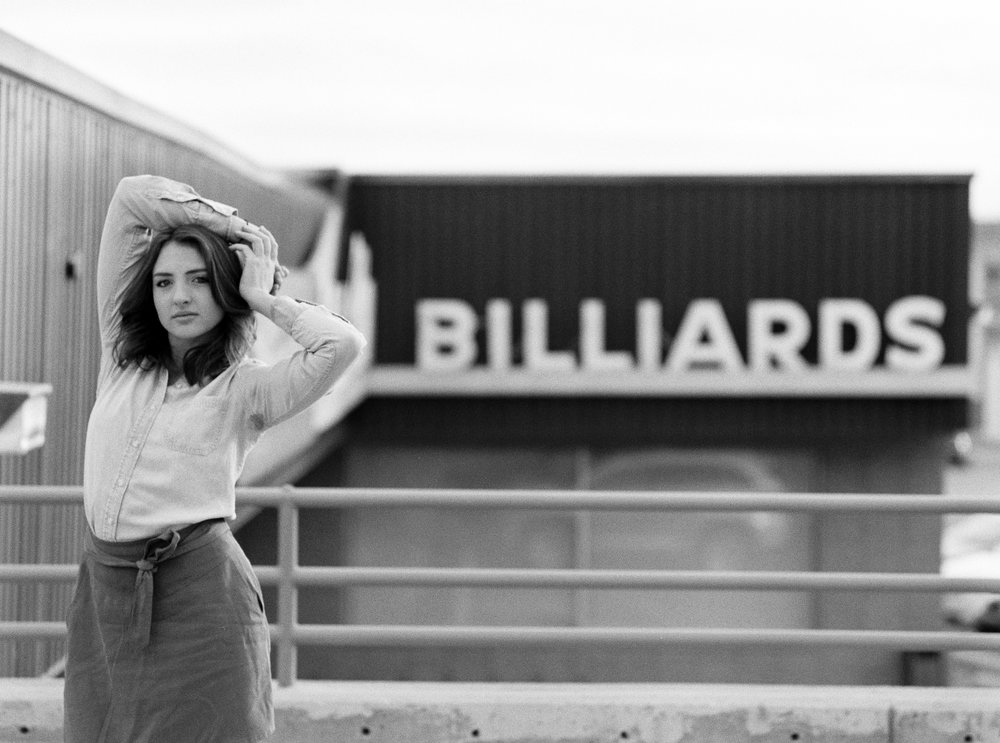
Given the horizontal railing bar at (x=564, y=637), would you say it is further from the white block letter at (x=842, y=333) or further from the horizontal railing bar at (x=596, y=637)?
the white block letter at (x=842, y=333)

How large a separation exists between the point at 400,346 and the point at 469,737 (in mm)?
15476

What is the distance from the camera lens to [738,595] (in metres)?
20.9

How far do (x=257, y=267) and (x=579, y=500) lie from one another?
2.75 metres

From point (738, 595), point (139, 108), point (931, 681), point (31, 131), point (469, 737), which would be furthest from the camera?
point (738, 595)

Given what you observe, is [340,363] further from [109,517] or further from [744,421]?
[744,421]

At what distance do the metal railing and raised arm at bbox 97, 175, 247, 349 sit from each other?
2351 millimetres

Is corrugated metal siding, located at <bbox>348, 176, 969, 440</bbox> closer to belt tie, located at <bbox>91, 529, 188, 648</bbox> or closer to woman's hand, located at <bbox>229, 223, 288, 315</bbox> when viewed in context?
woman's hand, located at <bbox>229, 223, 288, 315</bbox>

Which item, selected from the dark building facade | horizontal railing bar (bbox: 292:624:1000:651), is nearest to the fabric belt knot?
horizontal railing bar (bbox: 292:624:1000:651)

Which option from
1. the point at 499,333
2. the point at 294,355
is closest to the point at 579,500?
the point at 294,355

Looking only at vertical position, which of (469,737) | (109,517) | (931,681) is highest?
(109,517)

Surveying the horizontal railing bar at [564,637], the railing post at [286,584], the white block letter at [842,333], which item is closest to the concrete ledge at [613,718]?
the railing post at [286,584]

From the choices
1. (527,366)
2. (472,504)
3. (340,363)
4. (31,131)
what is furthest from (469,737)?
(527,366)

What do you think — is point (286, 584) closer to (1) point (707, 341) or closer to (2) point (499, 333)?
(2) point (499, 333)

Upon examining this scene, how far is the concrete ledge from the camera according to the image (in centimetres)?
553
